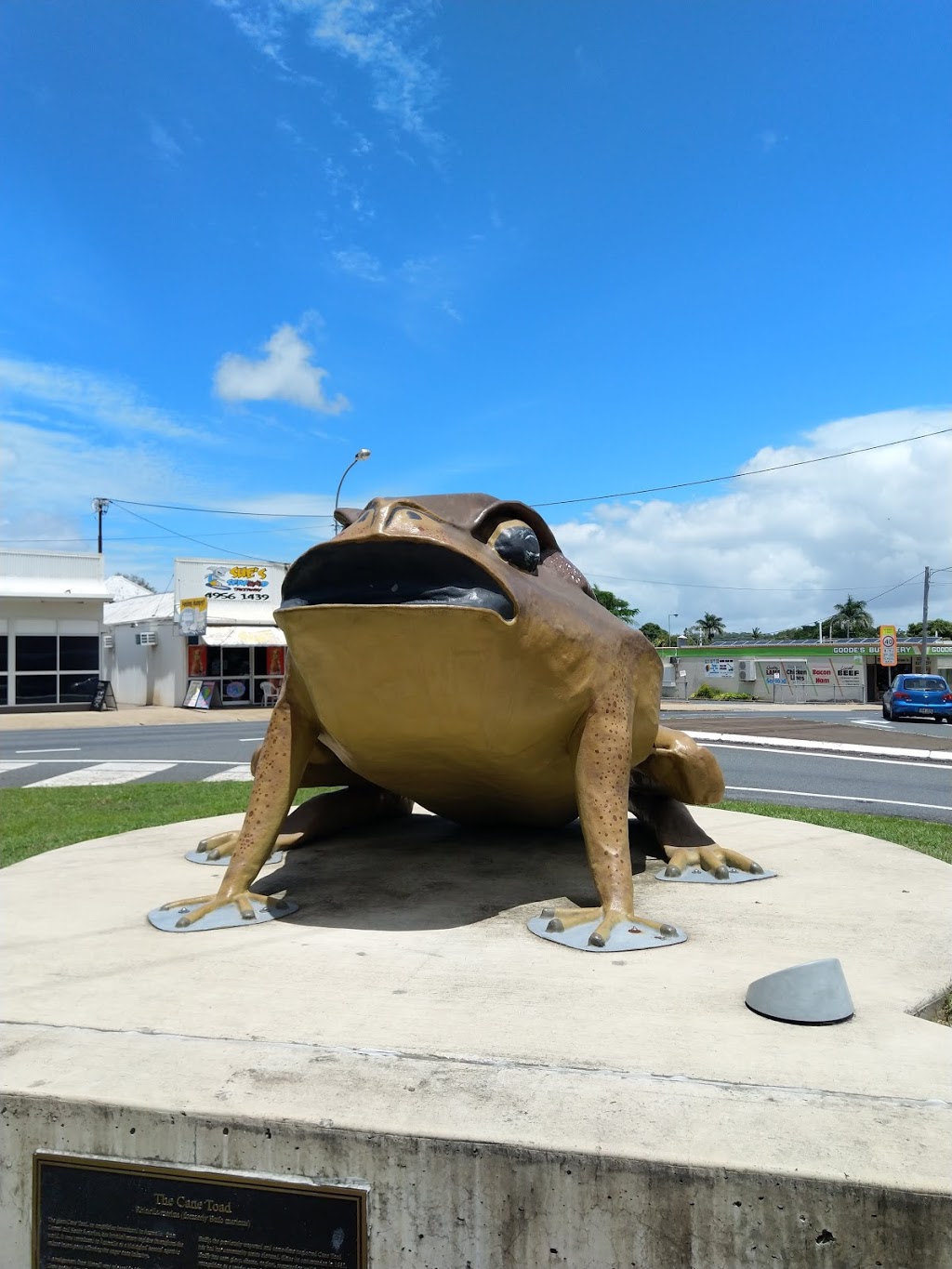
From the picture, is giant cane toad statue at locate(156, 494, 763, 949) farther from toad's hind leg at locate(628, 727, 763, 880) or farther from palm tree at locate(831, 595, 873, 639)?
palm tree at locate(831, 595, 873, 639)

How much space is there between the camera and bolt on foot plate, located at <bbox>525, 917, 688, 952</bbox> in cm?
371

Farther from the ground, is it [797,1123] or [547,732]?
[547,732]

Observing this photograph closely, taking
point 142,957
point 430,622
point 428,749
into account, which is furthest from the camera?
point 428,749

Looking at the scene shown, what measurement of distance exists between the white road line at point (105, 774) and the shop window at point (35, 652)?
15342 mm

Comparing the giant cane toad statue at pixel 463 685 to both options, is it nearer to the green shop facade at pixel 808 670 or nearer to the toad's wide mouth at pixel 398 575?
the toad's wide mouth at pixel 398 575

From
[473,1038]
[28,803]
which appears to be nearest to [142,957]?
[473,1038]

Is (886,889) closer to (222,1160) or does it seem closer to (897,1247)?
(897,1247)

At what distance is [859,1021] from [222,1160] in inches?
79.8

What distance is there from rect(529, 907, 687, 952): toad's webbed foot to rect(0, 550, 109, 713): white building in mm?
25105

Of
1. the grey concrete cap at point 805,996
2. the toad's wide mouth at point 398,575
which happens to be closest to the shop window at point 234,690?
the toad's wide mouth at point 398,575

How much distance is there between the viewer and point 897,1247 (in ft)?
6.27

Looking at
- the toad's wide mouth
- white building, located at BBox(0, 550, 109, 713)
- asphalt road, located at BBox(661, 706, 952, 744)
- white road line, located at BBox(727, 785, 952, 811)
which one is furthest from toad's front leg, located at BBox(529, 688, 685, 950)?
white building, located at BBox(0, 550, 109, 713)

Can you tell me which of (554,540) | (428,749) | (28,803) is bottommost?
(28,803)

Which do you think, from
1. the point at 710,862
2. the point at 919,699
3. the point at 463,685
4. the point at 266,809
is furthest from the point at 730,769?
the point at 919,699
